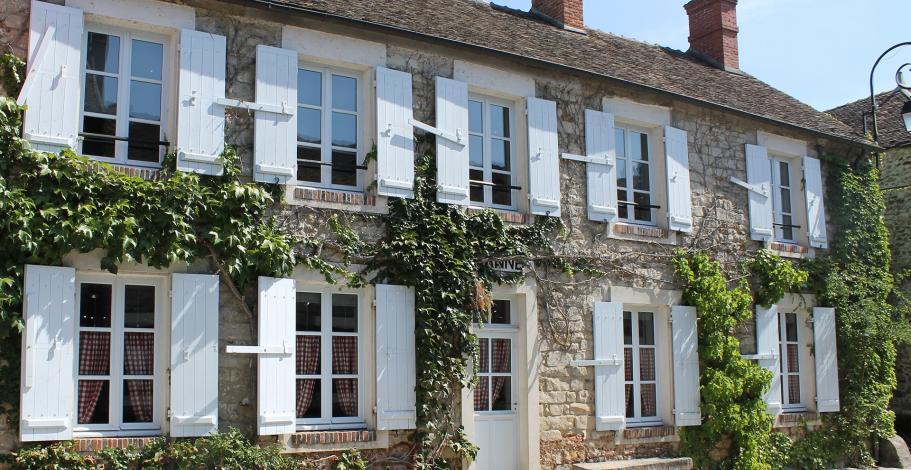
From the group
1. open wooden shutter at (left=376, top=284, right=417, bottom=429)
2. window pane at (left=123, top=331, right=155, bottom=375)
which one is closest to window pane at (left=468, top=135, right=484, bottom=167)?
open wooden shutter at (left=376, top=284, right=417, bottom=429)

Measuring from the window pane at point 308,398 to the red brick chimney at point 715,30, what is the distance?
9367mm

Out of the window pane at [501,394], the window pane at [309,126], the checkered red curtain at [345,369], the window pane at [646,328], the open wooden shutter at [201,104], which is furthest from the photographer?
the window pane at [646,328]

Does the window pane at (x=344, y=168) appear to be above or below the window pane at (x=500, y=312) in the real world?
above

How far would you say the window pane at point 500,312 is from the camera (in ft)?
33.9

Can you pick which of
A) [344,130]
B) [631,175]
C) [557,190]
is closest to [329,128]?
[344,130]

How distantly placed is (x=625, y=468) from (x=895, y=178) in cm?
813

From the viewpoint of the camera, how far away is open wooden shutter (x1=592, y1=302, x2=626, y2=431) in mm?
10617

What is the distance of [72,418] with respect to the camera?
7539 mm

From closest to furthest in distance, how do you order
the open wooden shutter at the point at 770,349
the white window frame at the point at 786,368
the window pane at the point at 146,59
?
the window pane at the point at 146,59, the open wooden shutter at the point at 770,349, the white window frame at the point at 786,368

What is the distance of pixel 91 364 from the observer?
311 inches

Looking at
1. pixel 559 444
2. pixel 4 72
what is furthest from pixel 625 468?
pixel 4 72

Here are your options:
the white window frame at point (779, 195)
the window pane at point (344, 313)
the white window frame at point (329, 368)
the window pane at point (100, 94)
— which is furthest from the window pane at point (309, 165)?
the white window frame at point (779, 195)

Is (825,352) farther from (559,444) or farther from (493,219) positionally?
(493,219)

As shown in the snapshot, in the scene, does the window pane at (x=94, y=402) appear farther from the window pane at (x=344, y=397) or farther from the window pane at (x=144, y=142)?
the window pane at (x=344, y=397)
